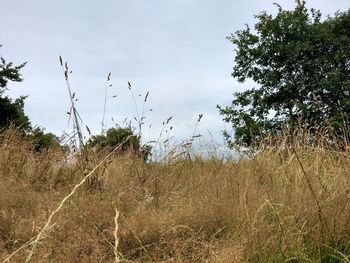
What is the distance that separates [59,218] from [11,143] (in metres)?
2.87

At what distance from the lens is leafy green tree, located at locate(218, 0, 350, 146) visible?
66.6ft

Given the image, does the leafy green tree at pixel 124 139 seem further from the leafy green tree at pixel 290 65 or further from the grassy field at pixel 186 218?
the leafy green tree at pixel 290 65

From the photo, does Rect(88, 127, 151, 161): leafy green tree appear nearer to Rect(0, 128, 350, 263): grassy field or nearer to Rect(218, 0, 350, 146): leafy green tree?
Rect(0, 128, 350, 263): grassy field

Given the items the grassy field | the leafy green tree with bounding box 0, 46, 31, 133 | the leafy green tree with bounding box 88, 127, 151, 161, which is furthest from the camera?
the leafy green tree with bounding box 0, 46, 31, 133

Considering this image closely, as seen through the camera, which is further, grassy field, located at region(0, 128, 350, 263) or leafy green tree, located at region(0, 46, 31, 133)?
leafy green tree, located at region(0, 46, 31, 133)

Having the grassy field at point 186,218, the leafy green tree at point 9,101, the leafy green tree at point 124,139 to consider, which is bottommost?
the grassy field at point 186,218

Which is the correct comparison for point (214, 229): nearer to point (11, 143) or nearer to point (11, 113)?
point (11, 143)

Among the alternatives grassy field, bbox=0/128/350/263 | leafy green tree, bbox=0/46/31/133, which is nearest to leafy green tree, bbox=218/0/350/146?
leafy green tree, bbox=0/46/31/133

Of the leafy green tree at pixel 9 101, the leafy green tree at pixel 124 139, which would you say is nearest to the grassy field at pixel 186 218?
the leafy green tree at pixel 124 139

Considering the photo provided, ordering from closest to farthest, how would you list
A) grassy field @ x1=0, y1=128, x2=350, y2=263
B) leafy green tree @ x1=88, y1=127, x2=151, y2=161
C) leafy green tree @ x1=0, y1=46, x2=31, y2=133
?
grassy field @ x1=0, y1=128, x2=350, y2=263 < leafy green tree @ x1=88, y1=127, x2=151, y2=161 < leafy green tree @ x1=0, y1=46, x2=31, y2=133

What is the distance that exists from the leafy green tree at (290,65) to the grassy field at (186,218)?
16130 mm

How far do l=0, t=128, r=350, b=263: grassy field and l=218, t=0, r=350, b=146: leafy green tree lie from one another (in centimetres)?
1613

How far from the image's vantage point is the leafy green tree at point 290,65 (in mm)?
20312

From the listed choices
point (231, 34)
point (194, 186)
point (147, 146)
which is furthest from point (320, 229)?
point (231, 34)
